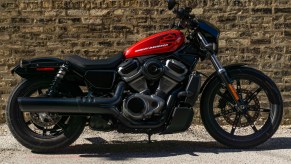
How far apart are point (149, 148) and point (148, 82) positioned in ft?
2.49

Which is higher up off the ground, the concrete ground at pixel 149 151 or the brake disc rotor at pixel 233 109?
the brake disc rotor at pixel 233 109

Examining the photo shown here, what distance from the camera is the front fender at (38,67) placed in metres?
5.06

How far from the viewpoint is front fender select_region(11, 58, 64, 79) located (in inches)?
199

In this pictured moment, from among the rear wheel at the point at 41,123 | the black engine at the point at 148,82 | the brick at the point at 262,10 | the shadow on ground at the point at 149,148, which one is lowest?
the shadow on ground at the point at 149,148

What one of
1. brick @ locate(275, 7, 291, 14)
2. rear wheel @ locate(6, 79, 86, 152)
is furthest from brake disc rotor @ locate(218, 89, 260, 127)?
brick @ locate(275, 7, 291, 14)

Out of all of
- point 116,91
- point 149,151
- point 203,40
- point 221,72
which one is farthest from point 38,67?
point 221,72

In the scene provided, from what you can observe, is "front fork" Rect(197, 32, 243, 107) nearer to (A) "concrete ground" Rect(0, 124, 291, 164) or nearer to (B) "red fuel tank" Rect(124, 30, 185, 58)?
(B) "red fuel tank" Rect(124, 30, 185, 58)

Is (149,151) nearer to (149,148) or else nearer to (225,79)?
(149,148)

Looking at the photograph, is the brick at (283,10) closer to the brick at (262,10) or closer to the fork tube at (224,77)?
the brick at (262,10)

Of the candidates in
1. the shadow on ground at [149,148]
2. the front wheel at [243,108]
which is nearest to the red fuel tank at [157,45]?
the front wheel at [243,108]

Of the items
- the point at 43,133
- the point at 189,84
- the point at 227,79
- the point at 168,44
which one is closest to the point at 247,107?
the point at 227,79

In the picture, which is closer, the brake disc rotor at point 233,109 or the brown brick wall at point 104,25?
the brake disc rotor at point 233,109

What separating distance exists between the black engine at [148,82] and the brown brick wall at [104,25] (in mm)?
1599

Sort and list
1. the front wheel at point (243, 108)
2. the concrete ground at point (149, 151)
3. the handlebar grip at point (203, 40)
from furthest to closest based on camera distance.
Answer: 1. the front wheel at point (243, 108)
2. the handlebar grip at point (203, 40)
3. the concrete ground at point (149, 151)
